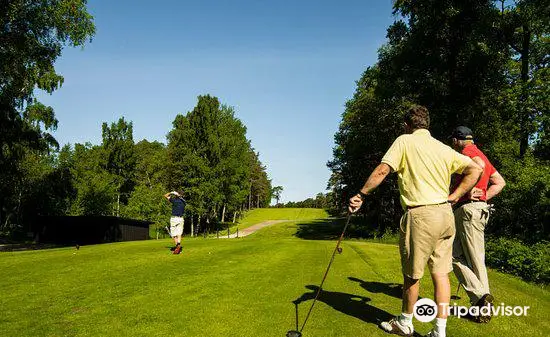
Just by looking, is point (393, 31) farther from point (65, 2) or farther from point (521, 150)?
point (65, 2)

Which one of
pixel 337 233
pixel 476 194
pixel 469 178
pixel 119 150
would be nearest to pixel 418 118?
pixel 469 178

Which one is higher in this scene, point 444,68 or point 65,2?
point 65,2

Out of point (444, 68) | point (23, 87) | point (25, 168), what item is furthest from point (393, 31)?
point (25, 168)

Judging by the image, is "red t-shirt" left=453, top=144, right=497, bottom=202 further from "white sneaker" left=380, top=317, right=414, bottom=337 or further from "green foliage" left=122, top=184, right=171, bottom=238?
"green foliage" left=122, top=184, right=171, bottom=238

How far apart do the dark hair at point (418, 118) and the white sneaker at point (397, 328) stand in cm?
262

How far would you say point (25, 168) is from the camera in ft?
195

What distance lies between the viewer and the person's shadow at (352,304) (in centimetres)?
567

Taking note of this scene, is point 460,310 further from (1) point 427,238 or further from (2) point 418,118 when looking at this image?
(2) point 418,118

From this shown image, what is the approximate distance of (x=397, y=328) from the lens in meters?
4.96

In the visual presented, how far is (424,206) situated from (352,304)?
8.44 ft

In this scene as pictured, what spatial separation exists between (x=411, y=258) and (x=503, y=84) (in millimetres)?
26070

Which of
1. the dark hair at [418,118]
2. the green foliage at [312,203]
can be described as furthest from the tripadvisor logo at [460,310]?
the green foliage at [312,203]

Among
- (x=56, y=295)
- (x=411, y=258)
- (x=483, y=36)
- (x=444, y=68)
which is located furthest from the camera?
(x=444, y=68)

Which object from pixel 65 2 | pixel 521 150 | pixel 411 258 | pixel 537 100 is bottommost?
pixel 411 258
